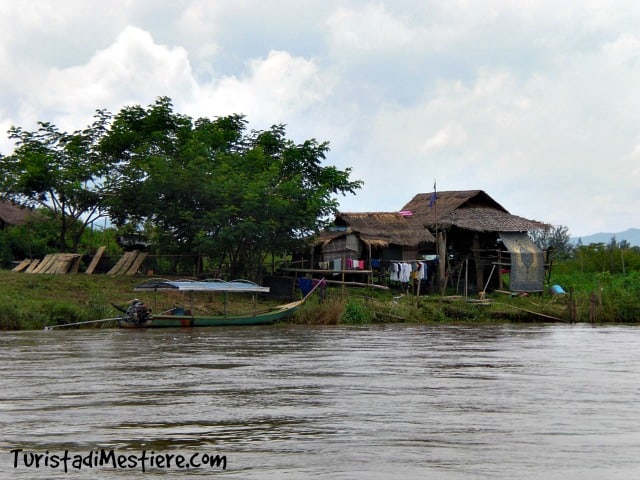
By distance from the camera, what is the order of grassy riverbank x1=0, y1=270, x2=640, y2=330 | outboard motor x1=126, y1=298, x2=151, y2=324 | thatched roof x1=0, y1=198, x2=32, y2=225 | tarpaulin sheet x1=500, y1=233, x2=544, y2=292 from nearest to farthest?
outboard motor x1=126, y1=298, x2=151, y2=324, grassy riverbank x1=0, y1=270, x2=640, y2=330, tarpaulin sheet x1=500, y1=233, x2=544, y2=292, thatched roof x1=0, y1=198, x2=32, y2=225

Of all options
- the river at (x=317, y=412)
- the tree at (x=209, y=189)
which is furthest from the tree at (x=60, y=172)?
the river at (x=317, y=412)

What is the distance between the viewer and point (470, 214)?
1216 inches

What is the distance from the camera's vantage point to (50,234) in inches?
1226

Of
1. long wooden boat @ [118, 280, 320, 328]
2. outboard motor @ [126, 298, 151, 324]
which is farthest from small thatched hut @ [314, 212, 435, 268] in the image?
outboard motor @ [126, 298, 151, 324]

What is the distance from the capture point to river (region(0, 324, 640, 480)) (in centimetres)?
625

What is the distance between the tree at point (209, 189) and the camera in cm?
2602

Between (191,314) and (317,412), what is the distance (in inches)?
572

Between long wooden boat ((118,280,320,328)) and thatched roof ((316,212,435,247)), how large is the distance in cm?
590

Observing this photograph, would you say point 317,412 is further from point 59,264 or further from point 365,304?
A: point 59,264

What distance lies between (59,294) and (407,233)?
12.0 meters

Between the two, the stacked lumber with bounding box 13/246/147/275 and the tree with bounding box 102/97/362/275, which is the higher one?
the tree with bounding box 102/97/362/275

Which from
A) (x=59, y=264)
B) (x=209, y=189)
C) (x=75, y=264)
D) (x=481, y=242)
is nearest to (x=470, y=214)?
(x=481, y=242)

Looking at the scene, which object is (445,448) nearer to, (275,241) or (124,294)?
(124,294)

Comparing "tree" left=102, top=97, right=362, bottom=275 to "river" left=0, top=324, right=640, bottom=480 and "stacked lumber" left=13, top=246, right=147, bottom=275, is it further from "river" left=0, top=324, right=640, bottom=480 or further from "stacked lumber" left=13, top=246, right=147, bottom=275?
"river" left=0, top=324, right=640, bottom=480
